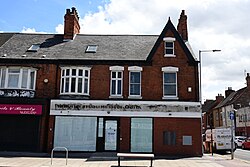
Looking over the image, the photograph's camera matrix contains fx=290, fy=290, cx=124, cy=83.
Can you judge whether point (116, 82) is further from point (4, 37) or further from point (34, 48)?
point (4, 37)

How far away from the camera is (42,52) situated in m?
23.9

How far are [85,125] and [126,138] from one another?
324 cm

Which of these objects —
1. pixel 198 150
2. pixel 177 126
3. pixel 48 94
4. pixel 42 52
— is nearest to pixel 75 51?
pixel 42 52

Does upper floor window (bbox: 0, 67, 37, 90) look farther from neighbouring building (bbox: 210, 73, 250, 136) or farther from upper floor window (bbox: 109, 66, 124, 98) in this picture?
neighbouring building (bbox: 210, 73, 250, 136)

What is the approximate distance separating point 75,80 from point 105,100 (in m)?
2.85

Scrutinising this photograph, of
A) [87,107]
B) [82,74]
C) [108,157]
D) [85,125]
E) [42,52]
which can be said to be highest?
[42,52]

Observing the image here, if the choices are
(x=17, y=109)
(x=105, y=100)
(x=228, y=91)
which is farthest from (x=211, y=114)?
Result: (x=17, y=109)

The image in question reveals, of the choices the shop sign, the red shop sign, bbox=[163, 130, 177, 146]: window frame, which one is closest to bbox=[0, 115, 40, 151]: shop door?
the red shop sign

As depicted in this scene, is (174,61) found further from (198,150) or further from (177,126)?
(198,150)

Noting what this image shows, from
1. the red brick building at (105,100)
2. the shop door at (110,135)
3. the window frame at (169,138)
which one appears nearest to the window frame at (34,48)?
the red brick building at (105,100)

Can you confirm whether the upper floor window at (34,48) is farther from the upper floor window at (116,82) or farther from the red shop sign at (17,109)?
the upper floor window at (116,82)

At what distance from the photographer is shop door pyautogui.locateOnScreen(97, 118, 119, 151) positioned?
2166 centimetres

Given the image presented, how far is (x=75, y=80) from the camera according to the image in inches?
880

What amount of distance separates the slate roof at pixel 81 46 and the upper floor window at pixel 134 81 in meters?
1.04
